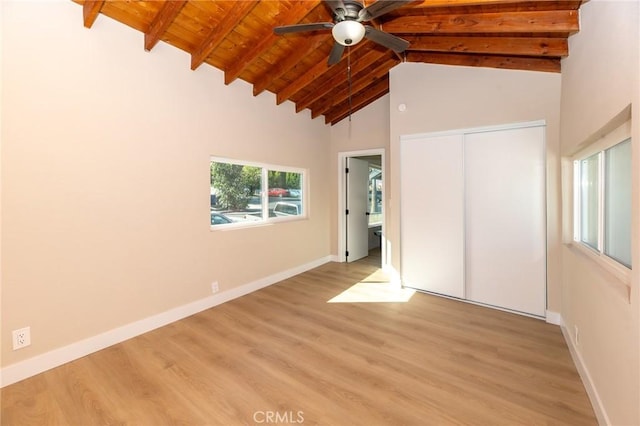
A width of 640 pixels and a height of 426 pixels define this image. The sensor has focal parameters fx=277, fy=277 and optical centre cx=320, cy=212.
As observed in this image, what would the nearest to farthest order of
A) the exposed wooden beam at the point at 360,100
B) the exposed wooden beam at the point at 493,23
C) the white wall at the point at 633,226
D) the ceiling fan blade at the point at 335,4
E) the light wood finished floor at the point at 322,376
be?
the white wall at the point at 633,226, the light wood finished floor at the point at 322,376, the ceiling fan blade at the point at 335,4, the exposed wooden beam at the point at 493,23, the exposed wooden beam at the point at 360,100

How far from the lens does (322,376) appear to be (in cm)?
208

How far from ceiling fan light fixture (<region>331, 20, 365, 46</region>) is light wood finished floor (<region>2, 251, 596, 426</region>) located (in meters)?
2.51

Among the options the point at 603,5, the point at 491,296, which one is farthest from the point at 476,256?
the point at 603,5

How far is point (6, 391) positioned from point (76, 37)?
8.93 feet

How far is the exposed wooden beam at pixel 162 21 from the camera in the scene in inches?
91.4

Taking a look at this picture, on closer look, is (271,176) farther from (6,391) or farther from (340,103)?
(6,391)

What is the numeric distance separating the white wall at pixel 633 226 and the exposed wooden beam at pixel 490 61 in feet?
1.40

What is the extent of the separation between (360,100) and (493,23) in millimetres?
2458

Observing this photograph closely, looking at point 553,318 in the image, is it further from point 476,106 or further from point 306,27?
point 306,27

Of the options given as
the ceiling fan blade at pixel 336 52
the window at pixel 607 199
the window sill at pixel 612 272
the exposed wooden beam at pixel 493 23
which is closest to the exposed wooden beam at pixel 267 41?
the ceiling fan blade at pixel 336 52

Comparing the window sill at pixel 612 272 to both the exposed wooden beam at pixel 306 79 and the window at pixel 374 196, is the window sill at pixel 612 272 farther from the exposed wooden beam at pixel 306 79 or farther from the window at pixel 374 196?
the window at pixel 374 196

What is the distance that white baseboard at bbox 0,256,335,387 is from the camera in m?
2.03

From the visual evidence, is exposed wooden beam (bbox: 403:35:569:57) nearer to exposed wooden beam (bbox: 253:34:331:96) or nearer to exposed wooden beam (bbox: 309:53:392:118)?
exposed wooden beam (bbox: 309:53:392:118)

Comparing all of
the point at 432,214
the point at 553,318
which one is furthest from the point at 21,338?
the point at 553,318
